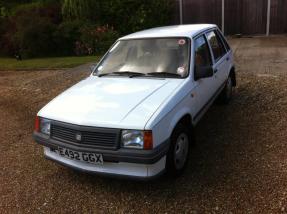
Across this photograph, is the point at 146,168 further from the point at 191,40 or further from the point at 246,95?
the point at 246,95

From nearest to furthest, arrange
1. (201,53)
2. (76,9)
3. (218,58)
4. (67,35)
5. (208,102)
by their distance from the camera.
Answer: (201,53) → (208,102) → (218,58) → (67,35) → (76,9)

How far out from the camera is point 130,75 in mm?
4809

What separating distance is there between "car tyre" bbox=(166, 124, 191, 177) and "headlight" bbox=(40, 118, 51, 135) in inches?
55.7

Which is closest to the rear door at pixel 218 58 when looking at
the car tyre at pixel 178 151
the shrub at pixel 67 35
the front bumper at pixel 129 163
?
the car tyre at pixel 178 151

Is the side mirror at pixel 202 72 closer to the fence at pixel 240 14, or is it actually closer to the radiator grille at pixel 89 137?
the radiator grille at pixel 89 137

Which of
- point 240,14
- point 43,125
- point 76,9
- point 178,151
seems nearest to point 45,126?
point 43,125

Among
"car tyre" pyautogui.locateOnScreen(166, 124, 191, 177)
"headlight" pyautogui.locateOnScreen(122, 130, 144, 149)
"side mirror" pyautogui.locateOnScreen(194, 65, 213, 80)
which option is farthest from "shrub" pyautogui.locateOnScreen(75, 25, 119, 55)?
Result: "headlight" pyautogui.locateOnScreen(122, 130, 144, 149)

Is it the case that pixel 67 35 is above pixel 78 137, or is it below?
below

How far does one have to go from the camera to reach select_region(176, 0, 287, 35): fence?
1692 cm

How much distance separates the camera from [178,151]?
13.5 feet

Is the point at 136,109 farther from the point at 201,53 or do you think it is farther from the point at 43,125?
the point at 201,53

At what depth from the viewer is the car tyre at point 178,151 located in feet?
12.9

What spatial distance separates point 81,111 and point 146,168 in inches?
38.0

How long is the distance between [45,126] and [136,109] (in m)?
1.13
